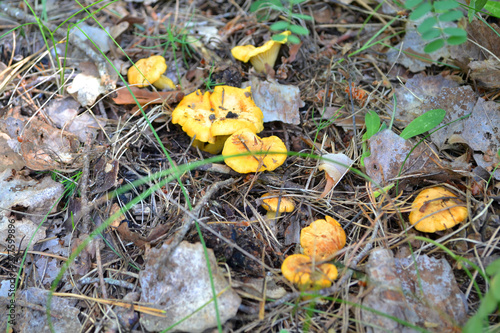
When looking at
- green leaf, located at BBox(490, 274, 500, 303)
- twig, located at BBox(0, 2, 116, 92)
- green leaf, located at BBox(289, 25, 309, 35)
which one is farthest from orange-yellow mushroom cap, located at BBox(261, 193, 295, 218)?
twig, located at BBox(0, 2, 116, 92)

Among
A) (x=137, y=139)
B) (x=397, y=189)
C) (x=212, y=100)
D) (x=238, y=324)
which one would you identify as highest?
(x=212, y=100)

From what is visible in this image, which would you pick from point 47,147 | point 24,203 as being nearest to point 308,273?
point 24,203

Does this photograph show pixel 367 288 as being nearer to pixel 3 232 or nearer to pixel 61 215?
pixel 61 215

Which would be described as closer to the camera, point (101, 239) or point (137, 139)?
point (101, 239)

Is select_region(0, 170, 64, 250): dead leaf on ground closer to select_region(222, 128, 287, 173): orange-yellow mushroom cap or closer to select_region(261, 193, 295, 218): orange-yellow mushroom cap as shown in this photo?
select_region(222, 128, 287, 173): orange-yellow mushroom cap

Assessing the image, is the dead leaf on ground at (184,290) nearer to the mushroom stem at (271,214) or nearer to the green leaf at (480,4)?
the mushroom stem at (271,214)

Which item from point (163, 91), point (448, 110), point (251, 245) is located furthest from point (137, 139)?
point (448, 110)
